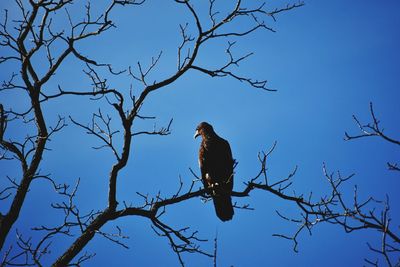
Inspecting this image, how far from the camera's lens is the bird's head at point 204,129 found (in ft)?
22.1

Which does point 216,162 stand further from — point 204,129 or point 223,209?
point 204,129

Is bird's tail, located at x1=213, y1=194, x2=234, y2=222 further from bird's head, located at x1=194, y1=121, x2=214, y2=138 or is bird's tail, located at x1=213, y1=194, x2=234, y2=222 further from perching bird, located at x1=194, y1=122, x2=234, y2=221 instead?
bird's head, located at x1=194, y1=121, x2=214, y2=138

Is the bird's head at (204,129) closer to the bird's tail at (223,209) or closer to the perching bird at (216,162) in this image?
the perching bird at (216,162)

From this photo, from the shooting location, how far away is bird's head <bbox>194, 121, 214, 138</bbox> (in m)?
6.75

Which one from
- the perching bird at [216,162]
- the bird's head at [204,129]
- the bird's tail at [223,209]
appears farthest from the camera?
the bird's head at [204,129]

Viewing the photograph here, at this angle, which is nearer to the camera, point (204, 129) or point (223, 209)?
point (223, 209)

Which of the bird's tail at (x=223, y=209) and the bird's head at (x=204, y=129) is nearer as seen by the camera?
the bird's tail at (x=223, y=209)

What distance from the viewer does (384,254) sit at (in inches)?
90.9

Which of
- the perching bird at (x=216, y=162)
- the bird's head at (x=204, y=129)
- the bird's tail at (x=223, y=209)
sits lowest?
the bird's tail at (x=223, y=209)

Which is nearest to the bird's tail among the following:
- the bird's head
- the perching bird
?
the perching bird

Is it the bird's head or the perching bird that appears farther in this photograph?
the bird's head

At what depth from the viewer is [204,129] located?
6.85 metres

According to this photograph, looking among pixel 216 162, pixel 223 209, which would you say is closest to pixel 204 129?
pixel 216 162

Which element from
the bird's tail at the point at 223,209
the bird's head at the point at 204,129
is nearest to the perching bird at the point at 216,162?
the bird's tail at the point at 223,209
